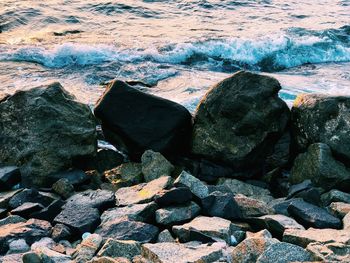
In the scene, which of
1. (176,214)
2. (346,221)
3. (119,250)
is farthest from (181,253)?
(346,221)

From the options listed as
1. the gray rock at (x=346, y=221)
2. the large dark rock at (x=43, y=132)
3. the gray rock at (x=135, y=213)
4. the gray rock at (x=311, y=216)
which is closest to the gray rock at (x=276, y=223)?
the gray rock at (x=311, y=216)

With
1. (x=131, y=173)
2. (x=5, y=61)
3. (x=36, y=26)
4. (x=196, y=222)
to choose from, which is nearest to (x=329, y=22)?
(x=36, y=26)

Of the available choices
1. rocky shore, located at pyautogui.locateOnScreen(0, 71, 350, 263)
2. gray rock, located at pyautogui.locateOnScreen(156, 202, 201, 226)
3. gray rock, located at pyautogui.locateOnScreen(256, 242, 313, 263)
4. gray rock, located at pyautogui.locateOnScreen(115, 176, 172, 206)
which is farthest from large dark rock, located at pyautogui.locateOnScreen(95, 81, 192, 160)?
gray rock, located at pyautogui.locateOnScreen(256, 242, 313, 263)

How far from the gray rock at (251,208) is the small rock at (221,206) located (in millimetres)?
131

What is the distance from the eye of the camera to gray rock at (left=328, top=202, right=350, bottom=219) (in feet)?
18.2

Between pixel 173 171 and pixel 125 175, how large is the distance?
0.65m

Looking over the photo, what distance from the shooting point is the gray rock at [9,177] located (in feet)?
20.5

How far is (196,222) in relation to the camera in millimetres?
4992

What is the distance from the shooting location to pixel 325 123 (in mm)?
7238

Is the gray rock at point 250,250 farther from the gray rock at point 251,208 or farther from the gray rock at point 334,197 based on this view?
the gray rock at point 334,197

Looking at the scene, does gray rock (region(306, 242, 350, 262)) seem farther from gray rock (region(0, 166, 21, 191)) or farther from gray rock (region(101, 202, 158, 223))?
gray rock (region(0, 166, 21, 191))

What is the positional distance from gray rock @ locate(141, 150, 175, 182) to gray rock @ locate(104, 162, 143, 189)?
0.14 m

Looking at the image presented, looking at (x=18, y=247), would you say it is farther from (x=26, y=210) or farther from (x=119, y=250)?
(x=119, y=250)

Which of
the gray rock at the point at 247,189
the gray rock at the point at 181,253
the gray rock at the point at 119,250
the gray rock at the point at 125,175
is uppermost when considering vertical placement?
the gray rock at the point at 119,250
